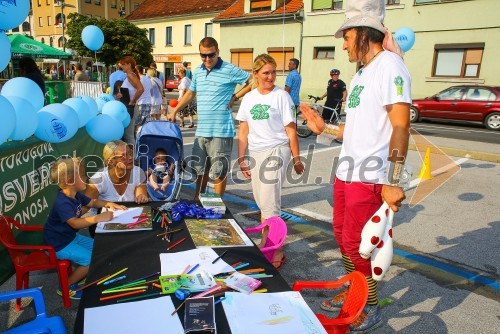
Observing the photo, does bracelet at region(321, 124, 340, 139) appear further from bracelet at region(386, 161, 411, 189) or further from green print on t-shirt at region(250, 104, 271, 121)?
bracelet at region(386, 161, 411, 189)

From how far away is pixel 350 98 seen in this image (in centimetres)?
255

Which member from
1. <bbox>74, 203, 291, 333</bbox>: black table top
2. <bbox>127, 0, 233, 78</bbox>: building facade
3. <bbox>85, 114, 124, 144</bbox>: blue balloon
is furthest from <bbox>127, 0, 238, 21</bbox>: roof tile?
<bbox>74, 203, 291, 333</bbox>: black table top

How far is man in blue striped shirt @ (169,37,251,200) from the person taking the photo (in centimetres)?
447

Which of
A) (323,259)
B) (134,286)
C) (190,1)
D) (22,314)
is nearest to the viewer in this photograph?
(134,286)

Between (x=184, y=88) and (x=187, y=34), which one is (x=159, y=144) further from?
(x=187, y=34)

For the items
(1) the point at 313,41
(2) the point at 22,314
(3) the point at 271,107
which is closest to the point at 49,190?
(2) the point at 22,314

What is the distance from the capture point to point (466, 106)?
14117 millimetres

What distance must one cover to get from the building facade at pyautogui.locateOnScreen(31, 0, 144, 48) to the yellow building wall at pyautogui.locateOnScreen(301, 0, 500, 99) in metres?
38.7

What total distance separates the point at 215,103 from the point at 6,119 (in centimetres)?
221

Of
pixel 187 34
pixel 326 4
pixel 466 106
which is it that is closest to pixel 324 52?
pixel 326 4

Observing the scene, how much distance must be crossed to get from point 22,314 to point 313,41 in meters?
23.4

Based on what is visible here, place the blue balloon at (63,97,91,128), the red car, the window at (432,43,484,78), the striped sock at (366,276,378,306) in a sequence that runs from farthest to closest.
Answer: the window at (432,43,484,78)
the red car
the blue balloon at (63,97,91,128)
the striped sock at (366,276,378,306)

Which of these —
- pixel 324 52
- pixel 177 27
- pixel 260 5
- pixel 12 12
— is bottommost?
pixel 12 12

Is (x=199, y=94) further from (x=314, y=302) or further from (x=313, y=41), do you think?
(x=313, y=41)
